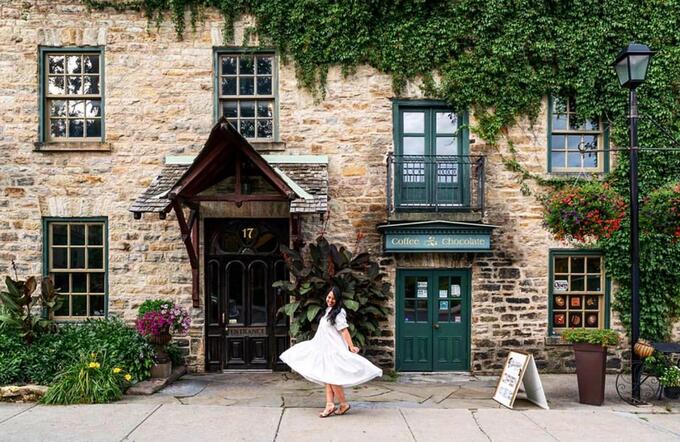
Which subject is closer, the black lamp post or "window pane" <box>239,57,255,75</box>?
the black lamp post

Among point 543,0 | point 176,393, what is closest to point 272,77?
point 543,0

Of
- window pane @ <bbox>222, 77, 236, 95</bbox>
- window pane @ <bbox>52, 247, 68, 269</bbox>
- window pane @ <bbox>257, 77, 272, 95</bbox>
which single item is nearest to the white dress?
window pane @ <bbox>257, 77, 272, 95</bbox>

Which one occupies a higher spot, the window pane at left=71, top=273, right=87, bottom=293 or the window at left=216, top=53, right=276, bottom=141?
the window at left=216, top=53, right=276, bottom=141

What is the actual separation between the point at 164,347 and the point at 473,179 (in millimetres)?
6151

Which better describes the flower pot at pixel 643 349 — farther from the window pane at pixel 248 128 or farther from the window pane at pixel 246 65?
the window pane at pixel 246 65

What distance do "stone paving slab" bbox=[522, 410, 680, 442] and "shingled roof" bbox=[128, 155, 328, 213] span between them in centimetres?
426

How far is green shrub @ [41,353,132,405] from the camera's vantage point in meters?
7.22

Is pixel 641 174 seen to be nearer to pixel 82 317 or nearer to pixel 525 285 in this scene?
pixel 525 285

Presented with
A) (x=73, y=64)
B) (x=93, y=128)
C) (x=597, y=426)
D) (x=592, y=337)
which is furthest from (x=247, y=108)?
(x=597, y=426)

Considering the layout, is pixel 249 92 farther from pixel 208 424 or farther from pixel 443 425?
pixel 443 425

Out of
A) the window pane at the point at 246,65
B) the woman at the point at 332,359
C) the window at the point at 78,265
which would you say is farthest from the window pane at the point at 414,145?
the window at the point at 78,265

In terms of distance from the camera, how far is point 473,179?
31.0ft

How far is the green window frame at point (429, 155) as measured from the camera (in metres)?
9.37

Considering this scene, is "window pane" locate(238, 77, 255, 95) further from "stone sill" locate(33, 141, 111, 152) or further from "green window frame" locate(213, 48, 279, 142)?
"stone sill" locate(33, 141, 111, 152)
